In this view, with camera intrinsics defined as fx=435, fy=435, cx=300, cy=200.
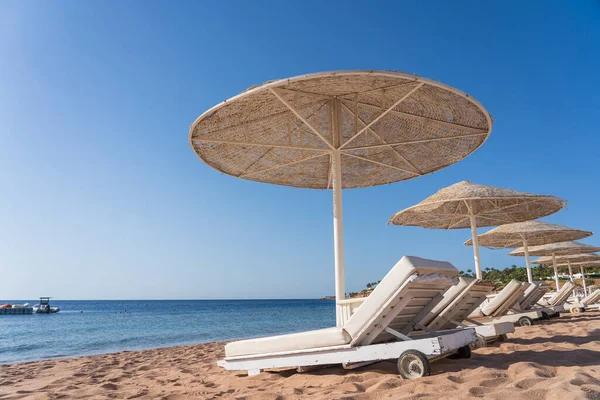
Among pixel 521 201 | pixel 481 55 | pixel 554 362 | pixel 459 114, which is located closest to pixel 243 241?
pixel 481 55

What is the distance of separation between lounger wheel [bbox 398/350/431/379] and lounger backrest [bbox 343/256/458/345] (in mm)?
292

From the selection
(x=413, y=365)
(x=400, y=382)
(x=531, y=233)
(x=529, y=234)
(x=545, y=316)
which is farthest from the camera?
(x=529, y=234)

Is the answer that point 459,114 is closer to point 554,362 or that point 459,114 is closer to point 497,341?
point 497,341

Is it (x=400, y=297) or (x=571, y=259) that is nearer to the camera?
(x=400, y=297)

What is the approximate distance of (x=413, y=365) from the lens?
3387 mm

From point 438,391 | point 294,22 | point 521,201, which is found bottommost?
point 438,391

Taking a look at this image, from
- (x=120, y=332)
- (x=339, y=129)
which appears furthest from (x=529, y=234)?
(x=120, y=332)

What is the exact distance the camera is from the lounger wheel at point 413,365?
10.8ft

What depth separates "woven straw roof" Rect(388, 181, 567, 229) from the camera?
31.9 ft

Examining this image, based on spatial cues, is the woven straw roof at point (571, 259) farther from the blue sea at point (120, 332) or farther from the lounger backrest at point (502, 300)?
the lounger backrest at point (502, 300)

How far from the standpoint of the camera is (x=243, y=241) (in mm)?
40688

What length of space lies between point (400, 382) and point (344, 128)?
Answer: 5.72 meters

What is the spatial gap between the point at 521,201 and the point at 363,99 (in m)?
5.23

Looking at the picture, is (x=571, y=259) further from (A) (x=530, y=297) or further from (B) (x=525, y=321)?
(B) (x=525, y=321)
